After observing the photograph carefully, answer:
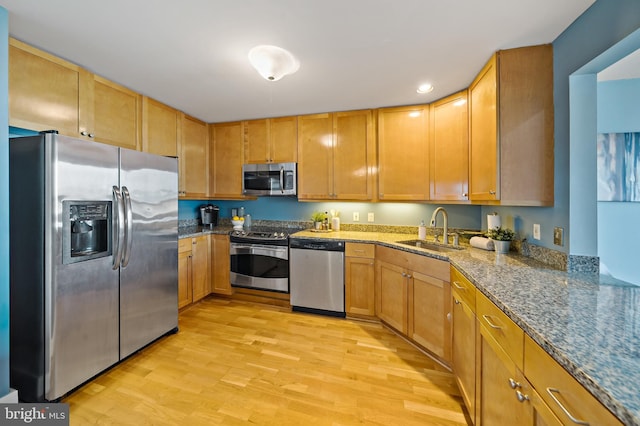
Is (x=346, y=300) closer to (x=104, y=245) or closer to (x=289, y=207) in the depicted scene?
(x=289, y=207)

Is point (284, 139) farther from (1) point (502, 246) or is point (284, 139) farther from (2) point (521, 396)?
(2) point (521, 396)

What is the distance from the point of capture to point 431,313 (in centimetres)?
212

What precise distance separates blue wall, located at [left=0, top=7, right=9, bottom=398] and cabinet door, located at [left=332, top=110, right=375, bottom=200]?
2.60 metres

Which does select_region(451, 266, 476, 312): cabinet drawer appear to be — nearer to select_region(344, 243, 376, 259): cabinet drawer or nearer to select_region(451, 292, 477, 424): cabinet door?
select_region(451, 292, 477, 424): cabinet door

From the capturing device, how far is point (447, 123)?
2.58 meters

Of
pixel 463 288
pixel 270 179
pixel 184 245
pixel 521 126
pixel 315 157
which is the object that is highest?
pixel 315 157

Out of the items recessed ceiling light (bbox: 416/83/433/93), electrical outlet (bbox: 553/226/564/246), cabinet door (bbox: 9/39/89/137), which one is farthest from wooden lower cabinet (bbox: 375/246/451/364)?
cabinet door (bbox: 9/39/89/137)

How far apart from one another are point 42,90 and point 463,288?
3185 mm

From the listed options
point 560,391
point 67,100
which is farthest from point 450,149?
point 67,100

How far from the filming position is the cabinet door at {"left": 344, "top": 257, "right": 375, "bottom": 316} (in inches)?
109

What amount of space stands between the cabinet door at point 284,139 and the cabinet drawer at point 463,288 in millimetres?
2258

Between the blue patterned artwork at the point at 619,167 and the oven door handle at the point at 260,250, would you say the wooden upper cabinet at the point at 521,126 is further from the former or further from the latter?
the oven door handle at the point at 260,250

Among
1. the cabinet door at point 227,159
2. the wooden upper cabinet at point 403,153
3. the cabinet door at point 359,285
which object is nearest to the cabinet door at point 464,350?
the cabinet door at point 359,285

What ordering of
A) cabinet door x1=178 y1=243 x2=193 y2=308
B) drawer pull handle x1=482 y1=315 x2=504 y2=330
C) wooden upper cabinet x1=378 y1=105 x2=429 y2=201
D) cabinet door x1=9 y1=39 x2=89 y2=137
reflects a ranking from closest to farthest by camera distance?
drawer pull handle x1=482 y1=315 x2=504 y2=330 < cabinet door x1=9 y1=39 x2=89 y2=137 < wooden upper cabinet x1=378 y1=105 x2=429 y2=201 < cabinet door x1=178 y1=243 x2=193 y2=308
